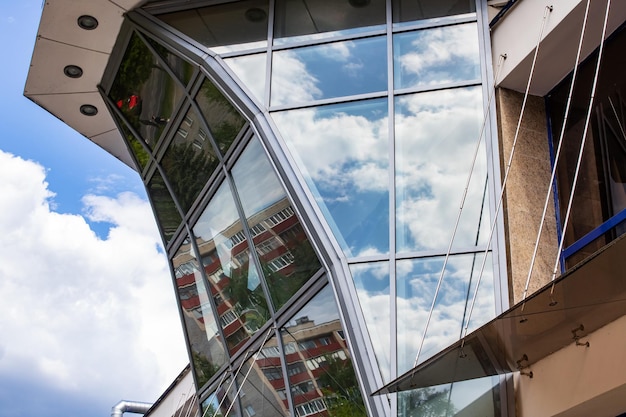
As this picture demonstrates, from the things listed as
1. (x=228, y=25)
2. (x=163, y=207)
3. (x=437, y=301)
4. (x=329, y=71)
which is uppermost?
(x=228, y=25)

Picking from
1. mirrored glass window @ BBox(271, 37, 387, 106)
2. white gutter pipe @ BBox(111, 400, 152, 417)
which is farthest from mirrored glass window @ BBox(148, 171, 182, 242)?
white gutter pipe @ BBox(111, 400, 152, 417)

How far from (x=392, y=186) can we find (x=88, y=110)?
8207 mm

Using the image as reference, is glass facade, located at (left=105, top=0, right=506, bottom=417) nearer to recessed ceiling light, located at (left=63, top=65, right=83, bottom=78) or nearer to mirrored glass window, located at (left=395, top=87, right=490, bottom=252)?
mirrored glass window, located at (left=395, top=87, right=490, bottom=252)

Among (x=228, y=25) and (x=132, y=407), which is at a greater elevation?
(x=132, y=407)

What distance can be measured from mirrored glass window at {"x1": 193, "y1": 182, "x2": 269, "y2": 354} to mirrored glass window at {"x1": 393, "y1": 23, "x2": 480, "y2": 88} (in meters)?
3.55

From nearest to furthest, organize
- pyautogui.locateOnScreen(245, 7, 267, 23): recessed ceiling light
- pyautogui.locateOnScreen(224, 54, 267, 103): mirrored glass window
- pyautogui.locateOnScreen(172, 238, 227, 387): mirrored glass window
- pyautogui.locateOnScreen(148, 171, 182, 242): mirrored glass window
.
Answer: pyautogui.locateOnScreen(224, 54, 267, 103): mirrored glass window
pyautogui.locateOnScreen(245, 7, 267, 23): recessed ceiling light
pyautogui.locateOnScreen(172, 238, 227, 387): mirrored glass window
pyautogui.locateOnScreen(148, 171, 182, 242): mirrored glass window

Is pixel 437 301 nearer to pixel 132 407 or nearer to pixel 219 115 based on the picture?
pixel 219 115

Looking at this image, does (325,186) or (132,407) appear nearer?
(325,186)

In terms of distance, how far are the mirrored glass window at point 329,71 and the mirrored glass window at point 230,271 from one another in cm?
210

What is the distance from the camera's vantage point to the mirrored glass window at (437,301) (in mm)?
10578

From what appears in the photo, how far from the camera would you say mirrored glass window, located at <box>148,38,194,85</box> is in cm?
1430

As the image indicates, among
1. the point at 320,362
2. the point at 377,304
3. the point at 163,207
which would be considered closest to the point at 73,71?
the point at 163,207

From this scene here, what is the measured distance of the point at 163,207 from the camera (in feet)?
54.3

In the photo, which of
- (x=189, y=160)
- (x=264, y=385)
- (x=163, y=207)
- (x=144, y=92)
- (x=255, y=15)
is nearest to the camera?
(x=264, y=385)
